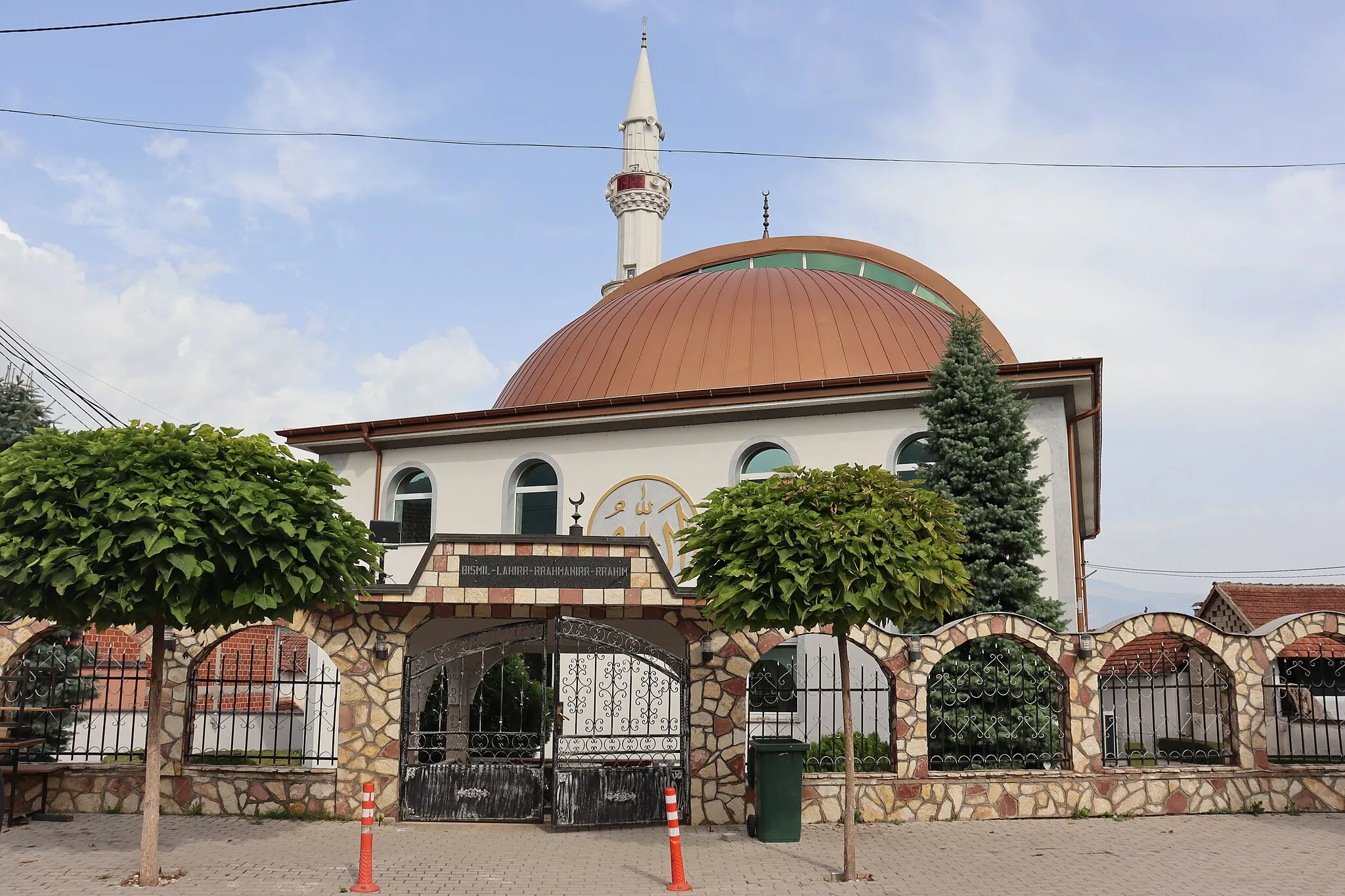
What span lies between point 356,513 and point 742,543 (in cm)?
1248

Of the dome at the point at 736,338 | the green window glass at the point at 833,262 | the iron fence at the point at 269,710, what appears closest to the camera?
the iron fence at the point at 269,710

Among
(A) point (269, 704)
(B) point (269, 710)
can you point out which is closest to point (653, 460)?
(B) point (269, 710)

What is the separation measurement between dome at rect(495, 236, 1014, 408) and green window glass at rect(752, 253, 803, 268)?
13.1 ft

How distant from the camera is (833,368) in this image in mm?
20406

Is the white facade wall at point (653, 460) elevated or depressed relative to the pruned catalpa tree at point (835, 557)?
elevated

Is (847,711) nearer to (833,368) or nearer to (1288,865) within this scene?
(1288,865)

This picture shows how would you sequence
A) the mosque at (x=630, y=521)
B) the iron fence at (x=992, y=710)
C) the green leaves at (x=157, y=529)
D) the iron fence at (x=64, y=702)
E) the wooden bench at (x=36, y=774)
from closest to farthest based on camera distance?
the green leaves at (x=157, y=529) → the wooden bench at (x=36, y=774) → the mosque at (x=630, y=521) → the iron fence at (x=64, y=702) → the iron fence at (x=992, y=710)

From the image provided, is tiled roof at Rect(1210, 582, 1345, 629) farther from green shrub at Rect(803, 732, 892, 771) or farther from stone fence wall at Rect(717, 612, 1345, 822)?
green shrub at Rect(803, 732, 892, 771)

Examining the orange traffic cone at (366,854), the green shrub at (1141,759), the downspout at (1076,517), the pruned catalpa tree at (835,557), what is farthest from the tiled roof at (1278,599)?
the orange traffic cone at (366,854)

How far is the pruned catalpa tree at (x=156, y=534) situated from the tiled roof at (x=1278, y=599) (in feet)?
71.8

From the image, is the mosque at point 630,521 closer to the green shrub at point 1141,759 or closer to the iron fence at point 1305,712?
the green shrub at point 1141,759

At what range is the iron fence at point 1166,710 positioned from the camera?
13469mm

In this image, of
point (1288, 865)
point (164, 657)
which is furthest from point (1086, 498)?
point (164, 657)

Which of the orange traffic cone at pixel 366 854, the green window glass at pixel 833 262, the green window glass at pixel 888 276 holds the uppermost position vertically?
the green window glass at pixel 833 262
